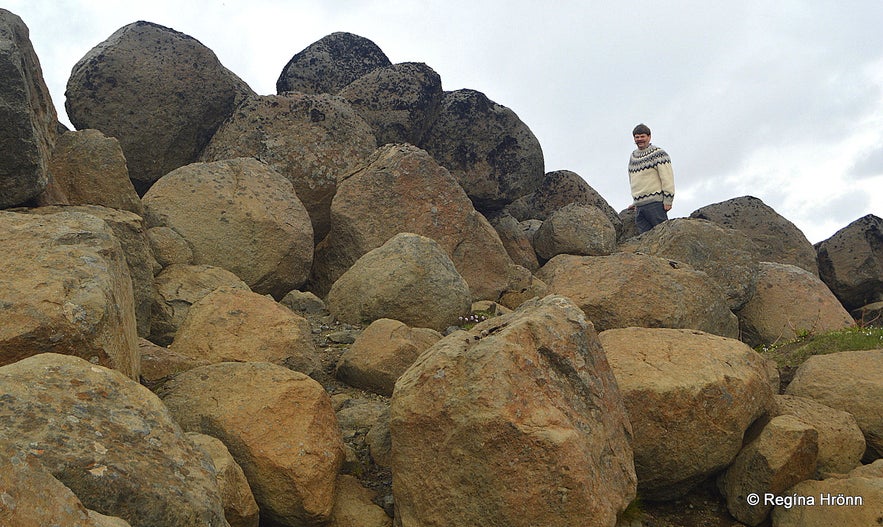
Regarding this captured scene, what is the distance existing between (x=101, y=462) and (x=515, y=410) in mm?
2348

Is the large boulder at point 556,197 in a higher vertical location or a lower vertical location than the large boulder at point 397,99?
lower

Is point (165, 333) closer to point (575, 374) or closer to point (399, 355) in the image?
point (399, 355)

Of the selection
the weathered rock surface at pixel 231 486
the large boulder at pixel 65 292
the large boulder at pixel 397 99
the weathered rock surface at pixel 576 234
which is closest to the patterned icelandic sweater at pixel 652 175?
the weathered rock surface at pixel 576 234

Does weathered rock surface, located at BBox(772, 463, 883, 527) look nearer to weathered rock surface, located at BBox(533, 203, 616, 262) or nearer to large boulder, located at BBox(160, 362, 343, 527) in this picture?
large boulder, located at BBox(160, 362, 343, 527)

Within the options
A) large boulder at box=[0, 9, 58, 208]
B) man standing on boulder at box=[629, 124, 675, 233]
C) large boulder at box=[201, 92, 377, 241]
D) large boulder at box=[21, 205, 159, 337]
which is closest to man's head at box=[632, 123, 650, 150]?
man standing on boulder at box=[629, 124, 675, 233]

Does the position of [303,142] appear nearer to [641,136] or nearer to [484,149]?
[484,149]

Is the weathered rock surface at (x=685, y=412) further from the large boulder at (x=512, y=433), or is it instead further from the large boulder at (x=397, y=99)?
the large boulder at (x=397, y=99)

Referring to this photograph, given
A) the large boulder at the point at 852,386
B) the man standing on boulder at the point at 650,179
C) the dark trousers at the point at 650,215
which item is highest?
the man standing on boulder at the point at 650,179

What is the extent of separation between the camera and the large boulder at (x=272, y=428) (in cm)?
479

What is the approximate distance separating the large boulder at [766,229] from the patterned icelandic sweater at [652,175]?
1443mm

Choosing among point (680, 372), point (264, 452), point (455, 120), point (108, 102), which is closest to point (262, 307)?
point (264, 452)

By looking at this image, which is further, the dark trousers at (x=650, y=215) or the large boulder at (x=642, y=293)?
the dark trousers at (x=650, y=215)

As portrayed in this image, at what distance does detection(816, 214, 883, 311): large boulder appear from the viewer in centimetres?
1622

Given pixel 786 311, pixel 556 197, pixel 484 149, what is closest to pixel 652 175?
pixel 484 149
